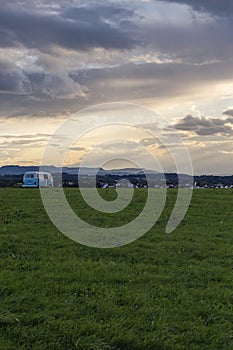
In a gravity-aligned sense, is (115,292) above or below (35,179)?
below

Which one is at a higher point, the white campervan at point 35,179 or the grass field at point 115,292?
the white campervan at point 35,179

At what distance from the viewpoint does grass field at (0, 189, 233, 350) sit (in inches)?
278

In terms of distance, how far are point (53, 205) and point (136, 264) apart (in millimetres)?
10488

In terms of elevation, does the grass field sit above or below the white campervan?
below

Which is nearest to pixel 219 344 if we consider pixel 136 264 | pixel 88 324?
pixel 88 324

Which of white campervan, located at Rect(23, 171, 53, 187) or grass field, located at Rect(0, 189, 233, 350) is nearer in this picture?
grass field, located at Rect(0, 189, 233, 350)

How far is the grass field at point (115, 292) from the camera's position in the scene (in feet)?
23.1

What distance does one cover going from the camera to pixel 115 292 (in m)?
8.96

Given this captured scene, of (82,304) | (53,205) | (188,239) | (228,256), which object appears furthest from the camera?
(53,205)

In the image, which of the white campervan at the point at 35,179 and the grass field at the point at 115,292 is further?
the white campervan at the point at 35,179

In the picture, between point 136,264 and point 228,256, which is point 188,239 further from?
point 136,264

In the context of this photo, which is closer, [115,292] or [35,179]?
[115,292]

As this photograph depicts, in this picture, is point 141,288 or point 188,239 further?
point 188,239

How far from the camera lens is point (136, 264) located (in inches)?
447
